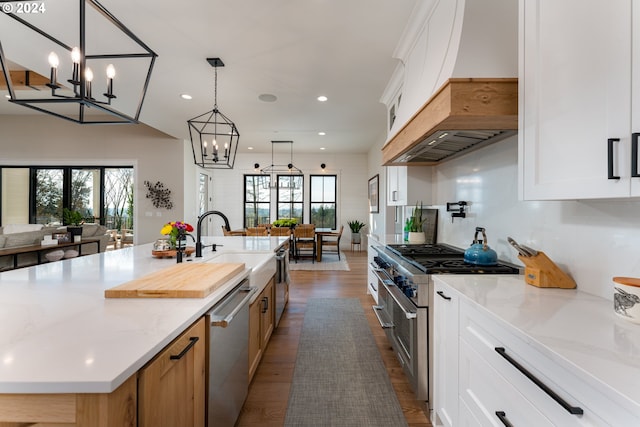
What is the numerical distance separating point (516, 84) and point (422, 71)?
0.77 m

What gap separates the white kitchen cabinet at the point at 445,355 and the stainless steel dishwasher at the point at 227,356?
1070 millimetres

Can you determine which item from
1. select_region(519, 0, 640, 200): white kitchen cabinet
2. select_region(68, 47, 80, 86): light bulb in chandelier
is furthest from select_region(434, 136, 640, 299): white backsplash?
select_region(68, 47, 80, 86): light bulb in chandelier

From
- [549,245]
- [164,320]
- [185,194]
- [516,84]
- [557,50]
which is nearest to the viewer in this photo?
[164,320]

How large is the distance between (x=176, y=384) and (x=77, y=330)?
1.12ft

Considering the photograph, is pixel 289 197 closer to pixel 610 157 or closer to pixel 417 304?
pixel 417 304

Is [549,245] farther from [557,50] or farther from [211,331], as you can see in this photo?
[211,331]

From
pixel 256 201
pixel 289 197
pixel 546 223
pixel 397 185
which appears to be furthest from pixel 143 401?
pixel 256 201

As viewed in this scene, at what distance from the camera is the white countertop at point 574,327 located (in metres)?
0.65

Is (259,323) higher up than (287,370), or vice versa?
(259,323)

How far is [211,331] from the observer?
117 centimetres

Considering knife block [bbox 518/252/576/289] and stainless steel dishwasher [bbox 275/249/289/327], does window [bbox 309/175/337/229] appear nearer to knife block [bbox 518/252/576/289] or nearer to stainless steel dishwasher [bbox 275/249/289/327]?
stainless steel dishwasher [bbox 275/249/289/327]

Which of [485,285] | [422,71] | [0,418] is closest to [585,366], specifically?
[485,285]

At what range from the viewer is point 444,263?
1.89 meters

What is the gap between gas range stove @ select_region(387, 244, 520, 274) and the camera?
1674mm
